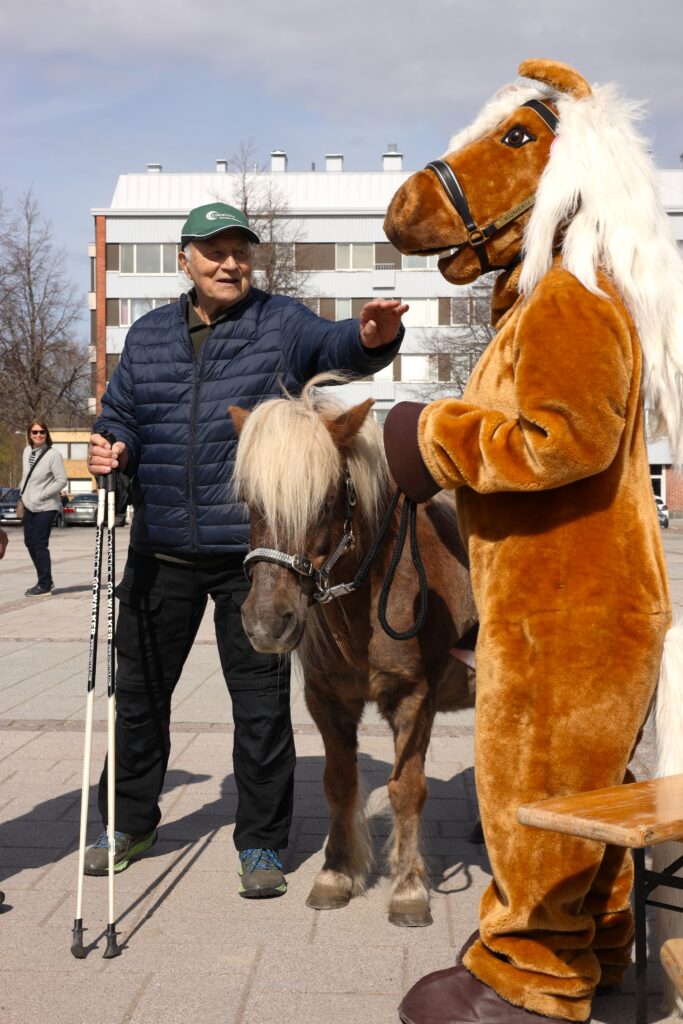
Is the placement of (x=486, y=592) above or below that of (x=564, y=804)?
above

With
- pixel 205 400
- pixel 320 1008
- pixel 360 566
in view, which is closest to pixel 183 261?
pixel 205 400

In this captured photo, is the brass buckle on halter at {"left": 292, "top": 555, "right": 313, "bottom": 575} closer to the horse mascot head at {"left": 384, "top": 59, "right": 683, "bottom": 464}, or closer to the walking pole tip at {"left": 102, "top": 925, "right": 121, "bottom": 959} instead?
the horse mascot head at {"left": 384, "top": 59, "right": 683, "bottom": 464}

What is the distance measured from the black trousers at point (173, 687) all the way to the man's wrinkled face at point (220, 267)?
3.29 feet

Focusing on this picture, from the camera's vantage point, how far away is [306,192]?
53.2 meters

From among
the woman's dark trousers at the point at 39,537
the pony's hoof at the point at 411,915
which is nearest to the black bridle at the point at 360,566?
the pony's hoof at the point at 411,915

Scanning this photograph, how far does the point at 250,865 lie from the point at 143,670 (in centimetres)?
87

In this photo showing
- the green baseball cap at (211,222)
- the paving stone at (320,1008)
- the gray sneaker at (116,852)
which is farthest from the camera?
the gray sneaker at (116,852)

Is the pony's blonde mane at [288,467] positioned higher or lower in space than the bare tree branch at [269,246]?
lower

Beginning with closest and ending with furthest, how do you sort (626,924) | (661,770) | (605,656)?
(605,656) → (661,770) → (626,924)

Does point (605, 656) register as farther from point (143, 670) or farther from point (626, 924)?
point (143, 670)

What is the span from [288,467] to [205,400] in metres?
0.95

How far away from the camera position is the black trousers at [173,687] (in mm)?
4121

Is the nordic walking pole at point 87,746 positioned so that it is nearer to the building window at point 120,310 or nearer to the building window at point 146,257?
the building window at point 146,257

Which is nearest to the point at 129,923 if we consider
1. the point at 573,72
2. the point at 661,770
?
the point at 661,770
